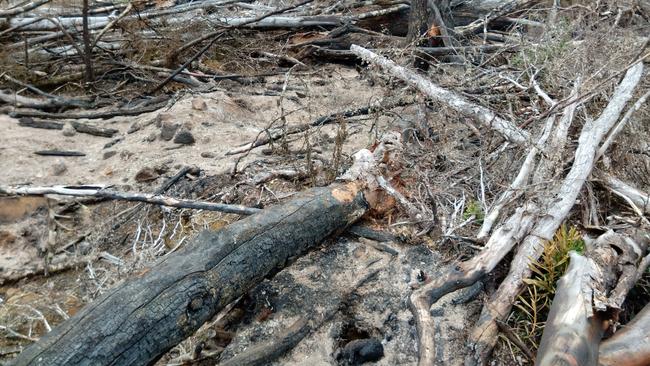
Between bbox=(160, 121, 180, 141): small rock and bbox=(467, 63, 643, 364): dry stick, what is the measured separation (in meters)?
2.89

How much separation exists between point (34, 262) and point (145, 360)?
5.37ft

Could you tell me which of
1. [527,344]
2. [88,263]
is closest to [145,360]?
[88,263]

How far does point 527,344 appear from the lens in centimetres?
267

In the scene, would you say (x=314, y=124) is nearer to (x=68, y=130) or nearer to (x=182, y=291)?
(x=68, y=130)

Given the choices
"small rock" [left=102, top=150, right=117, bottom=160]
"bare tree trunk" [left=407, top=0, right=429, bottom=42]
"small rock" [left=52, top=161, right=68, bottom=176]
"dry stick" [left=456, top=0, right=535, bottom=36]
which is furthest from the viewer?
"dry stick" [left=456, top=0, right=535, bottom=36]

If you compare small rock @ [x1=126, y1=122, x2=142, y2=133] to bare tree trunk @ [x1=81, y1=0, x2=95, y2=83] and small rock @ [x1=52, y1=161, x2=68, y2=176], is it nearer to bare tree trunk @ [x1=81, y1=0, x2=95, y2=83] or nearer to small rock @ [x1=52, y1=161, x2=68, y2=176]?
small rock @ [x1=52, y1=161, x2=68, y2=176]

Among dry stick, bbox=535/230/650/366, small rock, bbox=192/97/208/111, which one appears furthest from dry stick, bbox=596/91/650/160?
small rock, bbox=192/97/208/111

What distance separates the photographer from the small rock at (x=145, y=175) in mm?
4164

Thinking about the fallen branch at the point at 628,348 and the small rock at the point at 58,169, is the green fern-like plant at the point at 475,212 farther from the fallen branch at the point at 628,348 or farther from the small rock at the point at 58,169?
the small rock at the point at 58,169

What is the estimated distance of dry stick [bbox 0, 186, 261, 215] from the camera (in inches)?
130

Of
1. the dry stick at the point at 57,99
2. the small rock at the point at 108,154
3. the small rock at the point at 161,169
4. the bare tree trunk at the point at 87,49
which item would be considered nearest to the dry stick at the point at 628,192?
the small rock at the point at 161,169

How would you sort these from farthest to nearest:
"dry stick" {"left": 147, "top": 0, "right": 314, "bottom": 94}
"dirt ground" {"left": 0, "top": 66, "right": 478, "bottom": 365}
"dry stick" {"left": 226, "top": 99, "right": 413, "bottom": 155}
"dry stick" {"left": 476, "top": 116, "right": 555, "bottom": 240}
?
Answer: 1. "dry stick" {"left": 147, "top": 0, "right": 314, "bottom": 94}
2. "dry stick" {"left": 226, "top": 99, "right": 413, "bottom": 155}
3. "dry stick" {"left": 476, "top": 116, "right": 555, "bottom": 240}
4. "dirt ground" {"left": 0, "top": 66, "right": 478, "bottom": 365}

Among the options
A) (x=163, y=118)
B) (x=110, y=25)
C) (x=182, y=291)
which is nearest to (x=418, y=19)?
(x=163, y=118)

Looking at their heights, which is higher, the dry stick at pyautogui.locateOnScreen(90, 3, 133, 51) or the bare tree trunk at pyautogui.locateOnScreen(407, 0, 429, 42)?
the bare tree trunk at pyautogui.locateOnScreen(407, 0, 429, 42)
